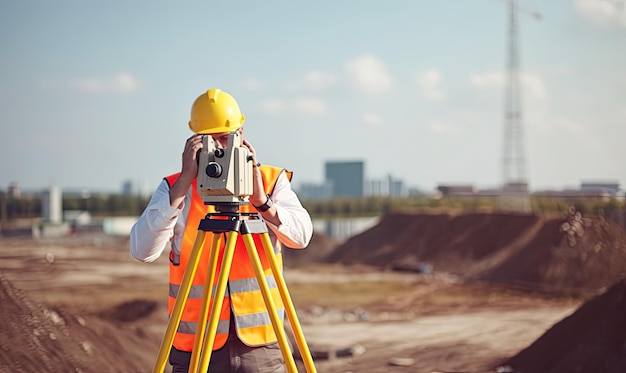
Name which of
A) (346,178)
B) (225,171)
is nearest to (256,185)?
(225,171)

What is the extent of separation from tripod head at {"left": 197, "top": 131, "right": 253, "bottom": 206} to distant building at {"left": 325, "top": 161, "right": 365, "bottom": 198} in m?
30.5

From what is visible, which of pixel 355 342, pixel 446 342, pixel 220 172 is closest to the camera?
pixel 220 172

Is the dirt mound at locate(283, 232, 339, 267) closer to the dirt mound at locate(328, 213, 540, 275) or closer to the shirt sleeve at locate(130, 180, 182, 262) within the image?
the dirt mound at locate(328, 213, 540, 275)

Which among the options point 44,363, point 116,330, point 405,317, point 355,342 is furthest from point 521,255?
point 44,363

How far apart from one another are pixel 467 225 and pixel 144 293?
10.6 meters

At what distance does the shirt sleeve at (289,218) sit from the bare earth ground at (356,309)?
12.8ft

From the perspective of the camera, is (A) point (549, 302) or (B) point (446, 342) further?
(A) point (549, 302)

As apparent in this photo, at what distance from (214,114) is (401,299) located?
13.6 metres

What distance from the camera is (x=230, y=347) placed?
269 cm

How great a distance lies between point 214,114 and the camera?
107 inches

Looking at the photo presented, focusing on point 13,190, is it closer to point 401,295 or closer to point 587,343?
point 401,295

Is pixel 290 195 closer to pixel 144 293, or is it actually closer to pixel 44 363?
pixel 44 363

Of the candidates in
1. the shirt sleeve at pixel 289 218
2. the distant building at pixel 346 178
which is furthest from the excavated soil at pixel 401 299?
the distant building at pixel 346 178

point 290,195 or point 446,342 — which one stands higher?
point 290,195
